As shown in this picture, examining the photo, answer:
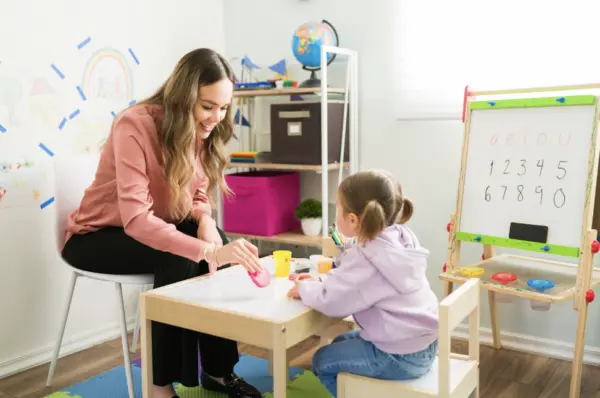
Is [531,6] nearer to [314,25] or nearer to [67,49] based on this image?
[314,25]

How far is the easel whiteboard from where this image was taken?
2.13 metres

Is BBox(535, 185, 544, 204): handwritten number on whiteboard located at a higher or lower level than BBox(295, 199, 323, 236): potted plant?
higher

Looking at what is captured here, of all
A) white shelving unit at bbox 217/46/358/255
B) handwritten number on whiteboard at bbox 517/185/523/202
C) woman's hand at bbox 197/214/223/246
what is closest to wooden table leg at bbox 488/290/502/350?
handwritten number on whiteboard at bbox 517/185/523/202

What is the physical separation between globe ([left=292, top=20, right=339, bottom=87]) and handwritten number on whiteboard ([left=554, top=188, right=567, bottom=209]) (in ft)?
3.77

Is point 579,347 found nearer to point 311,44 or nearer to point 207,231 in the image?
point 207,231

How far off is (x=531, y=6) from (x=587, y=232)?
976mm

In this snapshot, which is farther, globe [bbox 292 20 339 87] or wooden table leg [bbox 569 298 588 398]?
globe [bbox 292 20 339 87]

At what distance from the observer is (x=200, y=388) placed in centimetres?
225

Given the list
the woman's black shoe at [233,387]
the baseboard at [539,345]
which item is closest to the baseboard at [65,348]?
the woman's black shoe at [233,387]

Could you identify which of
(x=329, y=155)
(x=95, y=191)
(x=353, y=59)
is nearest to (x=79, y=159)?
(x=95, y=191)

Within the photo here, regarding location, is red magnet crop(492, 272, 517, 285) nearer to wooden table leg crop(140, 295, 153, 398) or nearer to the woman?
the woman

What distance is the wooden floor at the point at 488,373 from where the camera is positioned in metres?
2.26

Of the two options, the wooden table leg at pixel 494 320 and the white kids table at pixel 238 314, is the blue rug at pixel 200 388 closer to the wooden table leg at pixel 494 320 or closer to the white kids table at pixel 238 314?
the white kids table at pixel 238 314

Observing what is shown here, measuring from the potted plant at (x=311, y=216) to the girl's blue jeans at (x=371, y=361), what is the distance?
4.11ft
